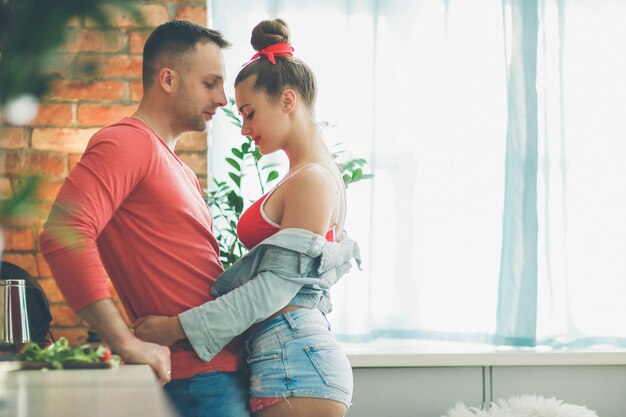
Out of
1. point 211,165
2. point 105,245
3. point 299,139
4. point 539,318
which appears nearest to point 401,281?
point 539,318

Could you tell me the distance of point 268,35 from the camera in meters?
1.94

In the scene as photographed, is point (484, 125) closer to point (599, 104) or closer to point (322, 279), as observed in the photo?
point (599, 104)

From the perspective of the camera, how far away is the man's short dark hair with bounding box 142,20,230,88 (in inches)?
76.6

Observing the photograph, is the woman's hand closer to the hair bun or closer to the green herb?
the green herb

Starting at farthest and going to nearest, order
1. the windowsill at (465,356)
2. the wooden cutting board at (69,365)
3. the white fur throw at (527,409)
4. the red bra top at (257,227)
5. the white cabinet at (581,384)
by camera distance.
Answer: the white cabinet at (581,384)
the windowsill at (465,356)
the white fur throw at (527,409)
the red bra top at (257,227)
the wooden cutting board at (69,365)

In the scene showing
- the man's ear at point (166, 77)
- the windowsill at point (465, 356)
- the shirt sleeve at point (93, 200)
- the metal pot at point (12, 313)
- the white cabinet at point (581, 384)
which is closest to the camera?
the shirt sleeve at point (93, 200)

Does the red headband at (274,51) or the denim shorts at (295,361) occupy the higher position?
the red headband at (274,51)

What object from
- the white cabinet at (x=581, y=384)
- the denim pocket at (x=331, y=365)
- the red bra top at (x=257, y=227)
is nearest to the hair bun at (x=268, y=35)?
the red bra top at (x=257, y=227)

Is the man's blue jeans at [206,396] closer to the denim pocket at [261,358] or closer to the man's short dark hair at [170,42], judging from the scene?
the denim pocket at [261,358]

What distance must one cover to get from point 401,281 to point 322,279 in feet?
5.85

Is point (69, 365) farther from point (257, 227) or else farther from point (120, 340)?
point (257, 227)

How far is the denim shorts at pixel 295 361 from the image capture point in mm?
1690

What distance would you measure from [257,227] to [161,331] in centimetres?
33

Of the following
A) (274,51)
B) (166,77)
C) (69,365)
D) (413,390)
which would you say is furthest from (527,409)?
(69,365)
